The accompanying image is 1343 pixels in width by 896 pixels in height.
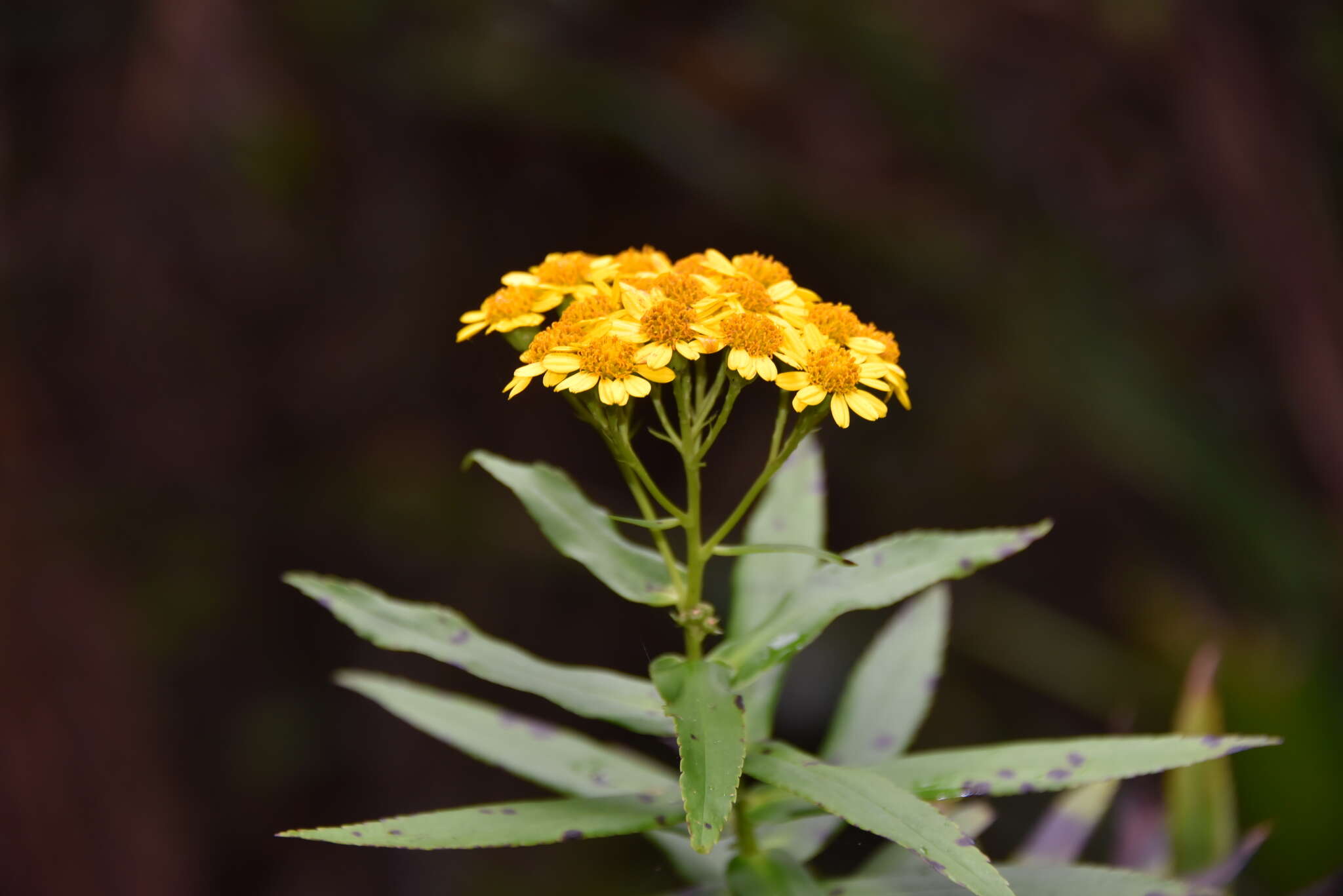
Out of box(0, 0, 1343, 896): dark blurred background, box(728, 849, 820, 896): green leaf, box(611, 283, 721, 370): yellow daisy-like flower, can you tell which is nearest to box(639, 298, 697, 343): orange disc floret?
box(611, 283, 721, 370): yellow daisy-like flower

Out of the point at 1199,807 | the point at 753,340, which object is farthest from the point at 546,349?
the point at 1199,807

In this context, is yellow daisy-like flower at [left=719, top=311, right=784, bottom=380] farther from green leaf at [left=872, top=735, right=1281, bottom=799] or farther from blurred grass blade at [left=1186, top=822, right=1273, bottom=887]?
blurred grass blade at [left=1186, top=822, right=1273, bottom=887]

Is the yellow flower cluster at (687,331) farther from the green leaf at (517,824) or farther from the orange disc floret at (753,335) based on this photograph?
the green leaf at (517,824)

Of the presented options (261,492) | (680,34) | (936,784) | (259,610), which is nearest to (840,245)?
(680,34)

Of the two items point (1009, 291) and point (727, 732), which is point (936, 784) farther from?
point (1009, 291)

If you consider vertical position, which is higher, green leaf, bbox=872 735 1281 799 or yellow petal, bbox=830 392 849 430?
yellow petal, bbox=830 392 849 430

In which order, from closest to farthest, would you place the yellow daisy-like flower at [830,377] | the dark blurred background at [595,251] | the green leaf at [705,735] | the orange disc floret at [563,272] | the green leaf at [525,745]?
the green leaf at [705,735], the yellow daisy-like flower at [830,377], the orange disc floret at [563,272], the green leaf at [525,745], the dark blurred background at [595,251]

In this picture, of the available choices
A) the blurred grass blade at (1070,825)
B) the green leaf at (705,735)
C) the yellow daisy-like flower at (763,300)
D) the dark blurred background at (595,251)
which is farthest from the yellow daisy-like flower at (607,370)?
the dark blurred background at (595,251)
